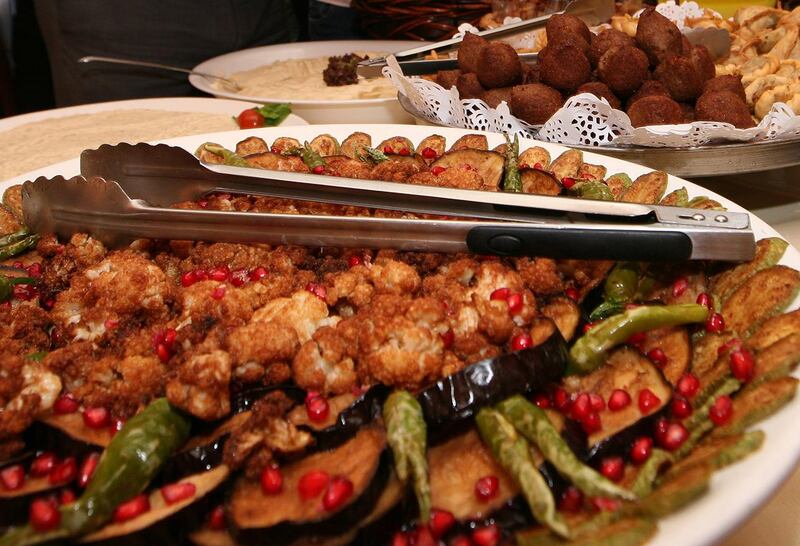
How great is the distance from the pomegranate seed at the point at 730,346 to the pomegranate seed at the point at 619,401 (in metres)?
0.35

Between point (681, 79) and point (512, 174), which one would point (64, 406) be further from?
point (681, 79)

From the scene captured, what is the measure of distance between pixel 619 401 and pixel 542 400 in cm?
21

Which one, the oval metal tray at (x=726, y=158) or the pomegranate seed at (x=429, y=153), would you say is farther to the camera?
the oval metal tray at (x=726, y=158)

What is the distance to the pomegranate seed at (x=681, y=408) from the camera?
1.73m

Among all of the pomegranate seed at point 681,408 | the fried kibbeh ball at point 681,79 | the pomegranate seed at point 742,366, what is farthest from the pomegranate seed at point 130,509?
the fried kibbeh ball at point 681,79

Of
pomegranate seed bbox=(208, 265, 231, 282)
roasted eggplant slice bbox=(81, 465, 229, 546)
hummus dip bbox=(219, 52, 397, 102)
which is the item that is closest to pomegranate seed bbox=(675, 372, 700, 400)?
roasted eggplant slice bbox=(81, 465, 229, 546)

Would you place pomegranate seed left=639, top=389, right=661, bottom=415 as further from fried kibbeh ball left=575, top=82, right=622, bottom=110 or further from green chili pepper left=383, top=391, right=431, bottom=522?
fried kibbeh ball left=575, top=82, right=622, bottom=110

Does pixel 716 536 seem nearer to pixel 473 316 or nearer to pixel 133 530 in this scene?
pixel 473 316

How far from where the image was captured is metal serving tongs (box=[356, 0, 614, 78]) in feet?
16.4

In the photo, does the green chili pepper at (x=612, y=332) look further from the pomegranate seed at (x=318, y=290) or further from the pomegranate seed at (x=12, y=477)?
the pomegranate seed at (x=12, y=477)

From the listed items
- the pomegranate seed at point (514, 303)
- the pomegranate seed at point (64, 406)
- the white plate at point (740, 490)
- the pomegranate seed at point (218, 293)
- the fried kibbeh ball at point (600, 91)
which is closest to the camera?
the white plate at point (740, 490)

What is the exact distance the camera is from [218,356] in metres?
1.70

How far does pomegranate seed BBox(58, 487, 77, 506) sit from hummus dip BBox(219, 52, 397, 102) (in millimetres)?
4650

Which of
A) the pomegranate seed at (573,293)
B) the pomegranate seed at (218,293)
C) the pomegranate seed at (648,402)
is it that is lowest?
the pomegranate seed at (648,402)
